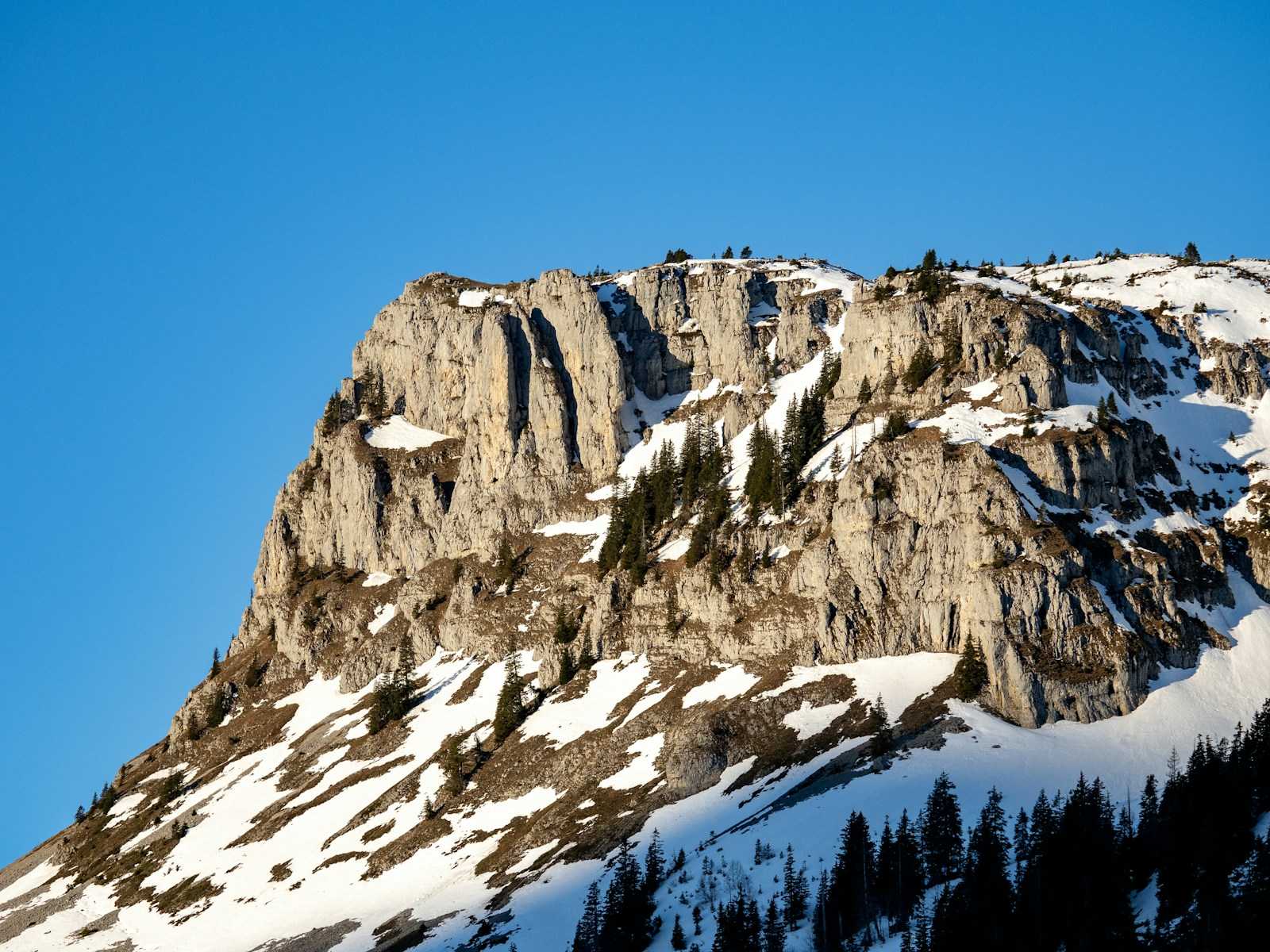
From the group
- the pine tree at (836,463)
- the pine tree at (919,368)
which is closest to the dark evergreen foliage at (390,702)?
the pine tree at (836,463)

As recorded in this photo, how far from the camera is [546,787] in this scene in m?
139

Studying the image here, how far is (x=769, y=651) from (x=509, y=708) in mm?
32261

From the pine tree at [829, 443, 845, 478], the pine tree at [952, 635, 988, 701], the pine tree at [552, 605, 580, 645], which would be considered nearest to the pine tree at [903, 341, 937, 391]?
the pine tree at [829, 443, 845, 478]

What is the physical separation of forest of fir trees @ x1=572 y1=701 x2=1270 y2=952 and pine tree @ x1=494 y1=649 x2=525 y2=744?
153 ft

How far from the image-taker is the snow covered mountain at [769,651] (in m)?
118

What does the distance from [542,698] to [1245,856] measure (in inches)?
3420

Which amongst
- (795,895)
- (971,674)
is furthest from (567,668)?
(795,895)

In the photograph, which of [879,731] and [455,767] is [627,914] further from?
[455,767]

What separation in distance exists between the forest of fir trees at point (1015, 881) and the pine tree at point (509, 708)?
4670cm

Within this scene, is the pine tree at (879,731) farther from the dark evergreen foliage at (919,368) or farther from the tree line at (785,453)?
the dark evergreen foliage at (919,368)

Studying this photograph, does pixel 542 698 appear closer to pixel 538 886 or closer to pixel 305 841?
pixel 305 841

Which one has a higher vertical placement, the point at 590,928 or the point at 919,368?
the point at 919,368

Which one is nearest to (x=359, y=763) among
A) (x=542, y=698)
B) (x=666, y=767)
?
(x=542, y=698)

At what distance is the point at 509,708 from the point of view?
15475 centimetres
